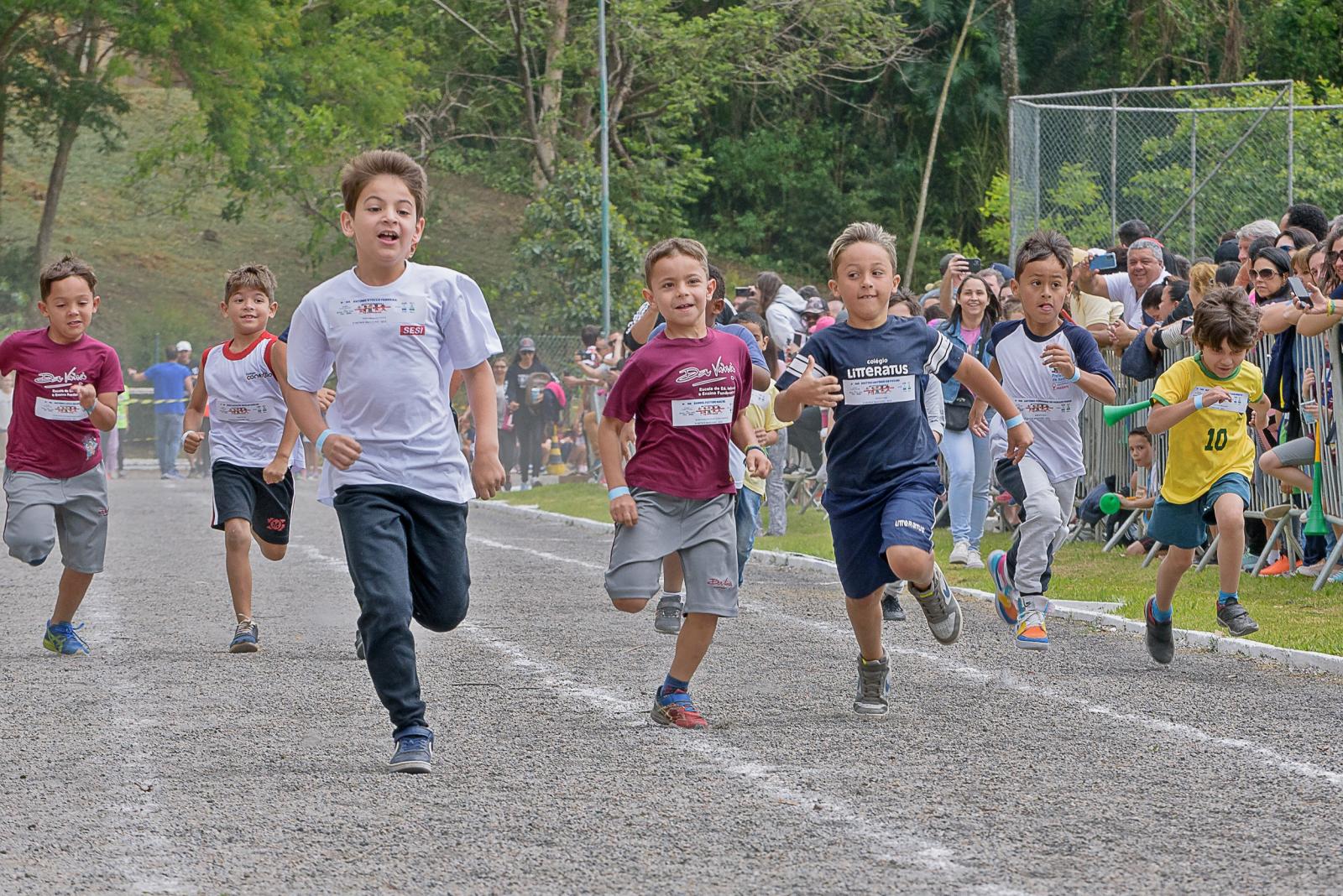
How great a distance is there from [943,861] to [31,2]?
36.6m

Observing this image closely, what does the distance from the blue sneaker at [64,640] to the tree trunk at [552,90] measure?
32.9m

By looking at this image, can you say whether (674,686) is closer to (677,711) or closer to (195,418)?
(677,711)

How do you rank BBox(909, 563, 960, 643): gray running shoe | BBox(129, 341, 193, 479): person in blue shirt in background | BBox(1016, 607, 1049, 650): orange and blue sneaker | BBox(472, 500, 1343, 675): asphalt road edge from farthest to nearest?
BBox(129, 341, 193, 479): person in blue shirt in background < BBox(1016, 607, 1049, 650): orange and blue sneaker < BBox(472, 500, 1343, 675): asphalt road edge < BBox(909, 563, 960, 643): gray running shoe

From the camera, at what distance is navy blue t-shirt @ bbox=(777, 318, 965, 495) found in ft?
24.4

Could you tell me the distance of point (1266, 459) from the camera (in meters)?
11.6

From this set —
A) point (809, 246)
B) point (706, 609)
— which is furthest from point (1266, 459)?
point (809, 246)

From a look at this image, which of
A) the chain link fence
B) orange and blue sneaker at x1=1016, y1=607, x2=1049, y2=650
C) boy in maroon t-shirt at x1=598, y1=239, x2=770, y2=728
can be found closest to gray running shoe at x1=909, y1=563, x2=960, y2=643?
boy in maroon t-shirt at x1=598, y1=239, x2=770, y2=728

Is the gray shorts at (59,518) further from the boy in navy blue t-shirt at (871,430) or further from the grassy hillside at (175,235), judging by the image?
the grassy hillside at (175,235)

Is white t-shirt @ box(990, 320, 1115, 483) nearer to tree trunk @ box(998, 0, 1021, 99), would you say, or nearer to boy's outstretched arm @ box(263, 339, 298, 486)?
boy's outstretched arm @ box(263, 339, 298, 486)

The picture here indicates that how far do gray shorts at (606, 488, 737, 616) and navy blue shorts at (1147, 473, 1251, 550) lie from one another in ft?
8.39

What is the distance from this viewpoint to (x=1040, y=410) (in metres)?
9.45

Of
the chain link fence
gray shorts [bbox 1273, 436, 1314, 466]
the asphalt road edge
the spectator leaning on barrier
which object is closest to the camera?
the asphalt road edge

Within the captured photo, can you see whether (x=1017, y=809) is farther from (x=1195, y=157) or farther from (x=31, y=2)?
(x=31, y=2)

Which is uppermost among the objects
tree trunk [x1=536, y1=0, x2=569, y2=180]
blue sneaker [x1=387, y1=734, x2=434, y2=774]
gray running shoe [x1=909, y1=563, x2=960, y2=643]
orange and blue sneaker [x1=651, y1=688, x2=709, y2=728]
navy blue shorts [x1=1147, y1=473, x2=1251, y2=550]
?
tree trunk [x1=536, y1=0, x2=569, y2=180]
